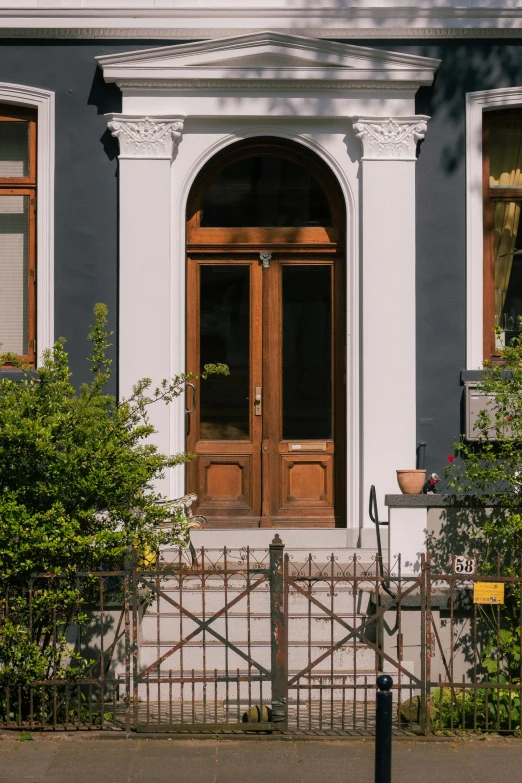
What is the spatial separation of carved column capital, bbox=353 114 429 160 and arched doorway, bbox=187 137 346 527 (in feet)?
1.90

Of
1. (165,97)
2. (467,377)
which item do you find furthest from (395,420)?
(165,97)

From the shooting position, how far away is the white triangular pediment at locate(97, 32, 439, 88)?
10.8m

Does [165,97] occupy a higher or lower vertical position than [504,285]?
higher

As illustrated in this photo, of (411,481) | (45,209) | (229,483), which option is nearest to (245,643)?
(411,481)

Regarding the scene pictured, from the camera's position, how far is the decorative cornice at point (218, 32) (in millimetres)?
10969

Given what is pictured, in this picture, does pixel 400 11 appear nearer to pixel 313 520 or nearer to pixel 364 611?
pixel 313 520

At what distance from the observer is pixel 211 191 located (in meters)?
11.4

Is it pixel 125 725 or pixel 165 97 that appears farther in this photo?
pixel 165 97

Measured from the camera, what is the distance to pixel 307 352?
37.3ft

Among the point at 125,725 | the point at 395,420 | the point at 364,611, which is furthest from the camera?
the point at 395,420

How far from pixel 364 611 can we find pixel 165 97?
548cm

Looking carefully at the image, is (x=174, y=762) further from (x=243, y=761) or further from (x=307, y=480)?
(x=307, y=480)

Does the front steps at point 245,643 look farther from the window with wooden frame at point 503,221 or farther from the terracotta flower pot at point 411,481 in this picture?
the window with wooden frame at point 503,221

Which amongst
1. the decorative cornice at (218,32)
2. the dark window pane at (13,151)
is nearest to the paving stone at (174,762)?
the dark window pane at (13,151)
